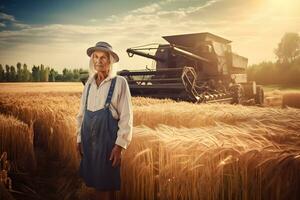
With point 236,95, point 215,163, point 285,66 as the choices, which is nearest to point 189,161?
point 215,163

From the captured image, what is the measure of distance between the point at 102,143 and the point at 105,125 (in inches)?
5.0

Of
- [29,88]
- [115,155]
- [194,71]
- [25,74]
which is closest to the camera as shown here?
[115,155]

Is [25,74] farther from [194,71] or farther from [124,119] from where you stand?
[124,119]

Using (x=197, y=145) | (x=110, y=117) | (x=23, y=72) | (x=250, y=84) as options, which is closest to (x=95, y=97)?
(x=110, y=117)

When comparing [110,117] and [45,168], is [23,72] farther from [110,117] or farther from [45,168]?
[110,117]

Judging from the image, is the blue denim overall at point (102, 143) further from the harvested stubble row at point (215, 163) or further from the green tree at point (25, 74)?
the green tree at point (25, 74)

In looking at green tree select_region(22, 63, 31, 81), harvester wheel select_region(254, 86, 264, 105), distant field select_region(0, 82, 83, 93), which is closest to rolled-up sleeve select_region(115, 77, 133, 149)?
harvester wheel select_region(254, 86, 264, 105)

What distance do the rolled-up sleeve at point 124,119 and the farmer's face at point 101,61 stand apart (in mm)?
168

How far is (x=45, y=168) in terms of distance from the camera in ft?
12.7

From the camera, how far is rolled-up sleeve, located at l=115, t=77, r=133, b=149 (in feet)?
7.24

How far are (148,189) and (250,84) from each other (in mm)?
9645

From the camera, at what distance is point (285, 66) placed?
2530cm

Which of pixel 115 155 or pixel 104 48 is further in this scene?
pixel 104 48

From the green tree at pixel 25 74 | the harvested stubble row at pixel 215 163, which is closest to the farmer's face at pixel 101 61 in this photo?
the harvested stubble row at pixel 215 163
